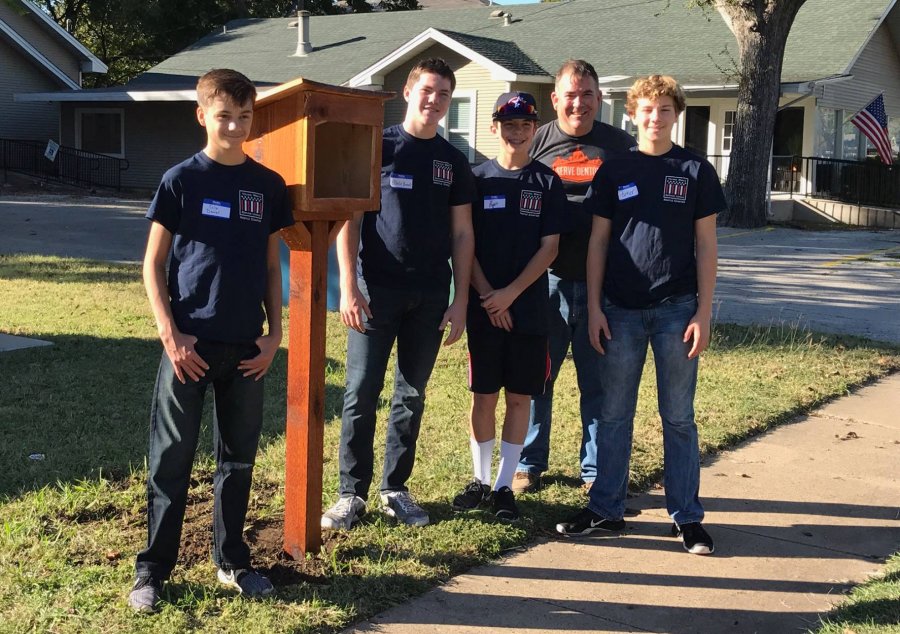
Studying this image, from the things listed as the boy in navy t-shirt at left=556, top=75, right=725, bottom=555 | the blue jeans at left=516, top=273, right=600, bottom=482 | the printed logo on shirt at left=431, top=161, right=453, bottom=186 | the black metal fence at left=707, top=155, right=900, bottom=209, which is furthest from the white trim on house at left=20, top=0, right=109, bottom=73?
the boy in navy t-shirt at left=556, top=75, right=725, bottom=555

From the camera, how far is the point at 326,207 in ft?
12.6

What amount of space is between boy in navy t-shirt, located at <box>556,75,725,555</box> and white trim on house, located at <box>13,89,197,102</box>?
2445 centimetres

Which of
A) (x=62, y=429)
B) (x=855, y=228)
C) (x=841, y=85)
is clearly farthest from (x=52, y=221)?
(x=841, y=85)

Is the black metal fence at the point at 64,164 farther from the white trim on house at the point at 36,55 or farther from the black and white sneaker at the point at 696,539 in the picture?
the black and white sneaker at the point at 696,539

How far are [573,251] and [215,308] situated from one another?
80.5 inches

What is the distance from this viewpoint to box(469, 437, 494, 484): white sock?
15.4 feet

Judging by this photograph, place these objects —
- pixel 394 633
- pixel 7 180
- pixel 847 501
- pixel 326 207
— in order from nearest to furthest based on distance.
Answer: pixel 394 633, pixel 326 207, pixel 847 501, pixel 7 180

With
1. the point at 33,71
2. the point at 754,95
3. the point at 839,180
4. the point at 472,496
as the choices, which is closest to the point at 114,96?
the point at 33,71

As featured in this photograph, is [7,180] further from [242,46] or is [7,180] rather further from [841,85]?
[841,85]

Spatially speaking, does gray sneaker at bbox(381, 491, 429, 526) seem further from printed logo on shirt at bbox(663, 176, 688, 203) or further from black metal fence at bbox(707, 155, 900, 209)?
black metal fence at bbox(707, 155, 900, 209)

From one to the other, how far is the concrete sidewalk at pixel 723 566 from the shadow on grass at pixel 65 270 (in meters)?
7.89

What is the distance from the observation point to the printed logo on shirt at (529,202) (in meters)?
4.47

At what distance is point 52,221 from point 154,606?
16.4 meters

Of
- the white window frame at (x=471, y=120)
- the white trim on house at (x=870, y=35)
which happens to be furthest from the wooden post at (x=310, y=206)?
the white window frame at (x=471, y=120)
